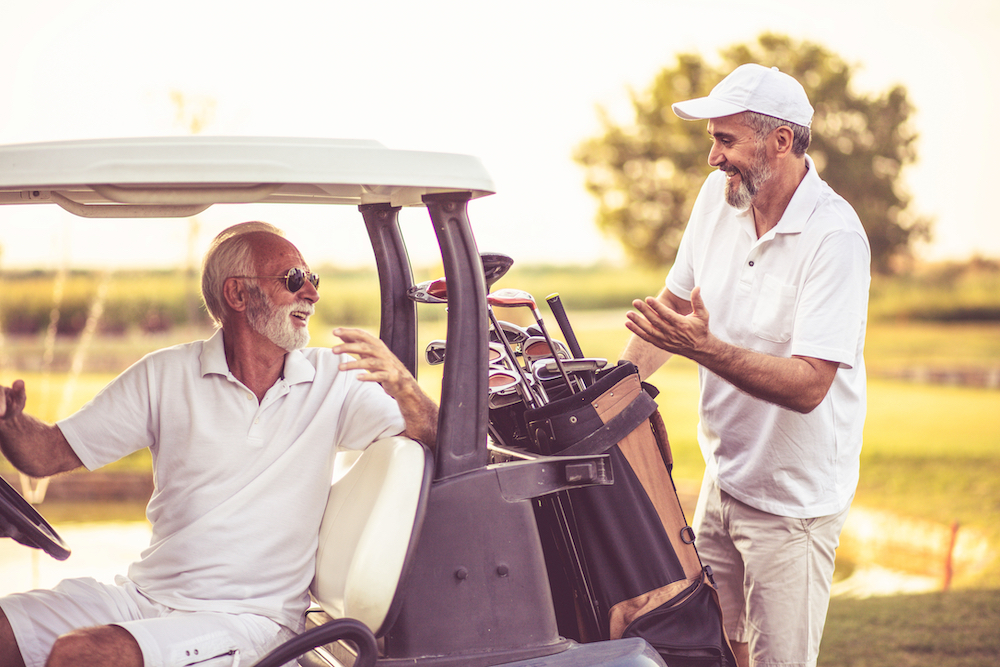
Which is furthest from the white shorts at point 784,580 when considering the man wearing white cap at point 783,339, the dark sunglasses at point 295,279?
the dark sunglasses at point 295,279

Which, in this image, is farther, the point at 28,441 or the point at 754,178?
the point at 754,178

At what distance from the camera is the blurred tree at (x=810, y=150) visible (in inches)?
442

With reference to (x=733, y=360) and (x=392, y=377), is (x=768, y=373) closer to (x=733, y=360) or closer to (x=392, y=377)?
(x=733, y=360)

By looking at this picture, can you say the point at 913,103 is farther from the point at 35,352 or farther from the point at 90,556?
the point at 35,352

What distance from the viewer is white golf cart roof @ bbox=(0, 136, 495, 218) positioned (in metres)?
1.57

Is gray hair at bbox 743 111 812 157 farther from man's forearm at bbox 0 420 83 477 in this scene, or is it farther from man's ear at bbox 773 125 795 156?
man's forearm at bbox 0 420 83 477

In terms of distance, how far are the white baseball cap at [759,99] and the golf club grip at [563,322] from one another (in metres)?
0.62

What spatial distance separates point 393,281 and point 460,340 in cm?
57

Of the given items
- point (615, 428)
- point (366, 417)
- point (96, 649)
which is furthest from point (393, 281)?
point (96, 649)

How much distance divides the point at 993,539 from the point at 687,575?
21.5 ft

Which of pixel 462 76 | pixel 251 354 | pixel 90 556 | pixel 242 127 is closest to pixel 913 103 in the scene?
pixel 462 76

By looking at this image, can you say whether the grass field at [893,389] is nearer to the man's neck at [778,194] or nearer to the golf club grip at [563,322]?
the man's neck at [778,194]

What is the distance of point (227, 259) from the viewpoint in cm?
226

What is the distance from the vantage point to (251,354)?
7.47 feet
